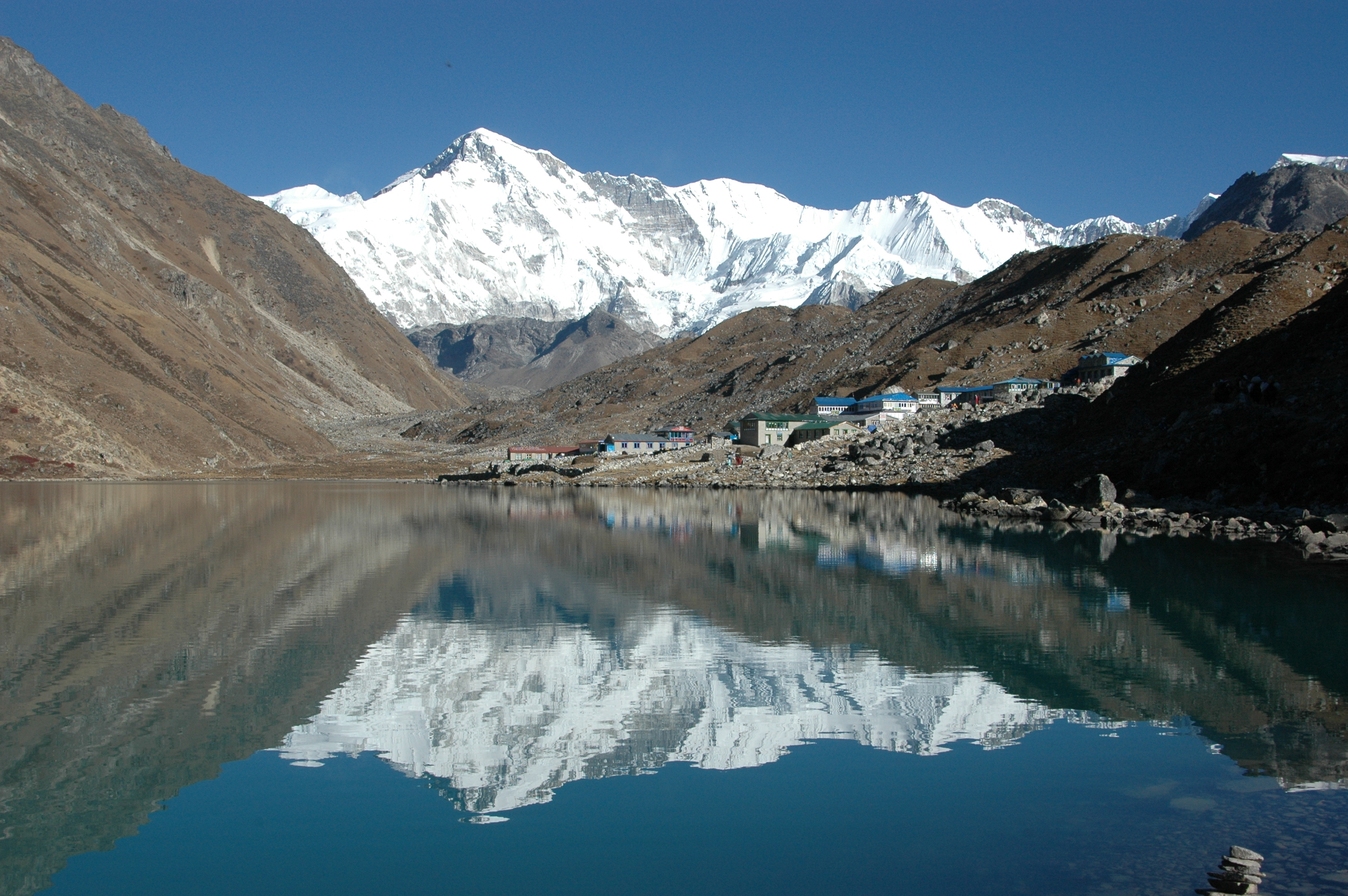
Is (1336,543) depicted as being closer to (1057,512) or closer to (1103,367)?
(1057,512)

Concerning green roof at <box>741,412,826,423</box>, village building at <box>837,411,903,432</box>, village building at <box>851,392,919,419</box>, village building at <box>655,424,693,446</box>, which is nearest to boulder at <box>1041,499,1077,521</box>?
village building at <box>837,411,903,432</box>

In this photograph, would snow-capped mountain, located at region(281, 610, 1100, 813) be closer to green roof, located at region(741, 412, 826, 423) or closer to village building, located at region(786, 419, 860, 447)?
village building, located at region(786, 419, 860, 447)

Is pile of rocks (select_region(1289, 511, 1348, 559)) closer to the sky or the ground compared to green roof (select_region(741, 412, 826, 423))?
closer to the ground

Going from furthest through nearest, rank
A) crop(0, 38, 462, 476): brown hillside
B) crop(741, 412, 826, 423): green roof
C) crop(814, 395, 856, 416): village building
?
crop(814, 395, 856, 416): village building, crop(741, 412, 826, 423): green roof, crop(0, 38, 462, 476): brown hillside

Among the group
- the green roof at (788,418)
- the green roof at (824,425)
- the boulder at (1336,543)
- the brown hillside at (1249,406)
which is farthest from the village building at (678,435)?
the boulder at (1336,543)

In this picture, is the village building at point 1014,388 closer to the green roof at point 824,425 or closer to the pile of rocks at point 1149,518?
the green roof at point 824,425

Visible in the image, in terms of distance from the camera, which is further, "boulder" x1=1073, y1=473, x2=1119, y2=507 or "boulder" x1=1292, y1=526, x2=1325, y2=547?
"boulder" x1=1073, y1=473, x2=1119, y2=507

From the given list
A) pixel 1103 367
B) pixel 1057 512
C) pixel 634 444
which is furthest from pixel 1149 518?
pixel 634 444
